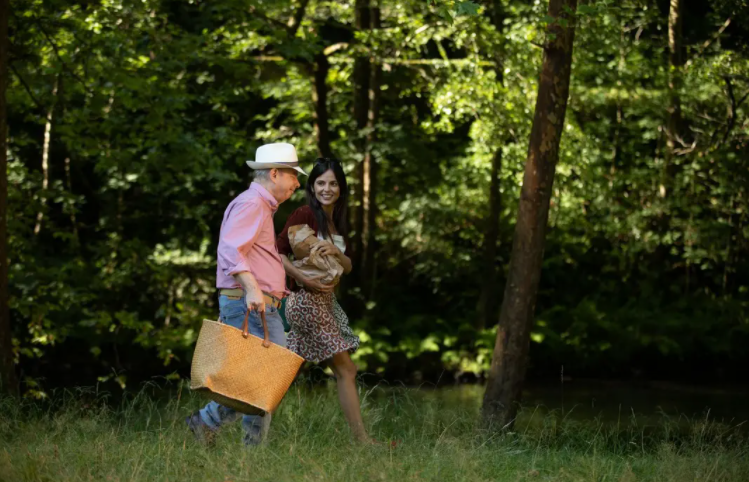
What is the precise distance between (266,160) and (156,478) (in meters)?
1.93

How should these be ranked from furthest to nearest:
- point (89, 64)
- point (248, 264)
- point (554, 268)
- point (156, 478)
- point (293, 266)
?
point (554, 268) < point (89, 64) < point (293, 266) < point (248, 264) < point (156, 478)

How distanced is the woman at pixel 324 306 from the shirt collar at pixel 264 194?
0.46 meters

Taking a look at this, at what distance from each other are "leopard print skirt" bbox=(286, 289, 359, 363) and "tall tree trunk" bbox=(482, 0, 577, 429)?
124 inches

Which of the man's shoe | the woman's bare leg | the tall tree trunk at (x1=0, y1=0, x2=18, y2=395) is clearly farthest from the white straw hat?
the tall tree trunk at (x1=0, y1=0, x2=18, y2=395)

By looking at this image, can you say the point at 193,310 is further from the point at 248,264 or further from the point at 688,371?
the point at 248,264

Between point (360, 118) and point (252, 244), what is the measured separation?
13.3 meters

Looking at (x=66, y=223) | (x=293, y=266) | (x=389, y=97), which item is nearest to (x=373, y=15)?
(x=389, y=97)

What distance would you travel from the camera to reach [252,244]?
18.2ft

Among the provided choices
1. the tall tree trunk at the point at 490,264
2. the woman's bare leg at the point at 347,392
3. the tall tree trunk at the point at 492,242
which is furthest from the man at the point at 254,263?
the tall tree trunk at the point at 490,264

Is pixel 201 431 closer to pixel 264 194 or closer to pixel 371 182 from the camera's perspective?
pixel 264 194

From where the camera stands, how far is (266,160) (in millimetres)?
5789

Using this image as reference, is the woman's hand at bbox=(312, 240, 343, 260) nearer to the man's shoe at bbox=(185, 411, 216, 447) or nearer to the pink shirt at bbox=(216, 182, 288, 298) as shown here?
the pink shirt at bbox=(216, 182, 288, 298)

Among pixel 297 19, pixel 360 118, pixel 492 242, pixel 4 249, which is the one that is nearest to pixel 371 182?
pixel 360 118

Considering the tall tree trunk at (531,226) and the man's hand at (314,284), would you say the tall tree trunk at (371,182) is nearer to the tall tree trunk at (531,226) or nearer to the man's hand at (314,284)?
the tall tree trunk at (531,226)
